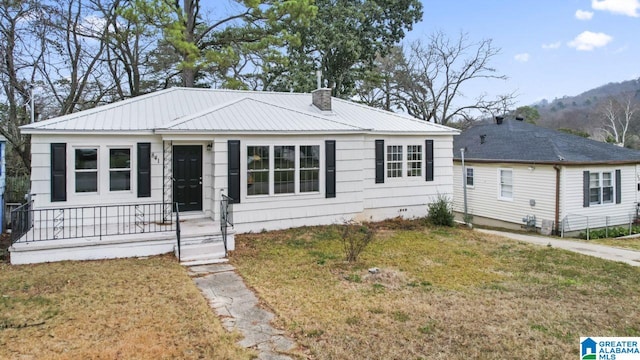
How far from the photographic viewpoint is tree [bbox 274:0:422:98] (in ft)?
76.2

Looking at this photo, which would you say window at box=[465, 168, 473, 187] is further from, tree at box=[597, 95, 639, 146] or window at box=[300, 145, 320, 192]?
tree at box=[597, 95, 639, 146]

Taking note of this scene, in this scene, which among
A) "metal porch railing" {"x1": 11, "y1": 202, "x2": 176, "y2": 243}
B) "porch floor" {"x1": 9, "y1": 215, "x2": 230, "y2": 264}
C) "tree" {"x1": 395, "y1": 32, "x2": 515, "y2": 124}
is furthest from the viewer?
"tree" {"x1": 395, "y1": 32, "x2": 515, "y2": 124}

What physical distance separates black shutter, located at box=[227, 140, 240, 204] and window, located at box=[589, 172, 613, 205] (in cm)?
1420

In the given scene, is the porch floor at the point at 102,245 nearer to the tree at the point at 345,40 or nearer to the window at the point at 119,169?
the window at the point at 119,169

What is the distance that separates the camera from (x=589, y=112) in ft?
188

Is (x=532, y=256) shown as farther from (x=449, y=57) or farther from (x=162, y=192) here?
(x=449, y=57)

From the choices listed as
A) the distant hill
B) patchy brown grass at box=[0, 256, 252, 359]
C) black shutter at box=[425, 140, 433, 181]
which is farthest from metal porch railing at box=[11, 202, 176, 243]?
the distant hill

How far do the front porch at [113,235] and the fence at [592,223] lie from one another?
13.3m

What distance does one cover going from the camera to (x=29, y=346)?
4586 mm

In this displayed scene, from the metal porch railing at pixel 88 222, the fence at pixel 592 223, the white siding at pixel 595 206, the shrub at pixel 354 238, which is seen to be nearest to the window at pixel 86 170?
the metal porch railing at pixel 88 222

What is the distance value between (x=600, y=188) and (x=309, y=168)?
12829mm

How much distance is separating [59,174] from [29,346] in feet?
20.7

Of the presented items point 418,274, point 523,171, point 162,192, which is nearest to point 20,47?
point 162,192

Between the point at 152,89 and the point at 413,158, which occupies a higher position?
the point at 152,89
